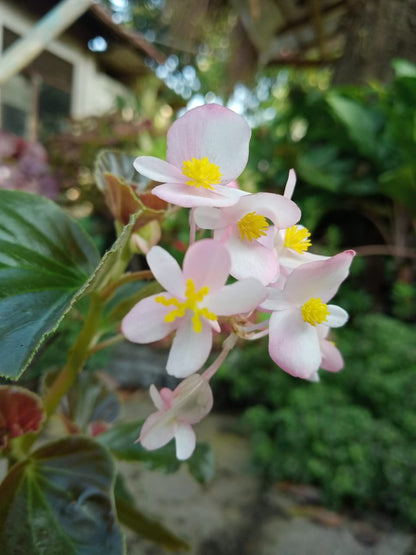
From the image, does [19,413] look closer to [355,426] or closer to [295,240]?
[295,240]

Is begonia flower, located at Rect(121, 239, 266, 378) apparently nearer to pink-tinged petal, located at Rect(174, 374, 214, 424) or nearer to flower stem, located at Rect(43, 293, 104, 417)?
pink-tinged petal, located at Rect(174, 374, 214, 424)

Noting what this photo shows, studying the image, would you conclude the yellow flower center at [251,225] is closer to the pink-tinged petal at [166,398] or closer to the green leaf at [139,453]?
the pink-tinged petal at [166,398]

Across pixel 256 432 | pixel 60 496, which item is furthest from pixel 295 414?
pixel 60 496

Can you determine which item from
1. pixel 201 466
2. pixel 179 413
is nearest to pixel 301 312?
pixel 179 413

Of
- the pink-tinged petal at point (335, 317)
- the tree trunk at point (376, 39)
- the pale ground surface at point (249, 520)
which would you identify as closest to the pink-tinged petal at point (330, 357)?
the pink-tinged petal at point (335, 317)

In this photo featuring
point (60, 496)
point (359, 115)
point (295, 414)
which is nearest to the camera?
point (60, 496)

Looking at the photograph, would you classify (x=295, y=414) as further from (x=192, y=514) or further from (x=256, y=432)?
(x=192, y=514)
